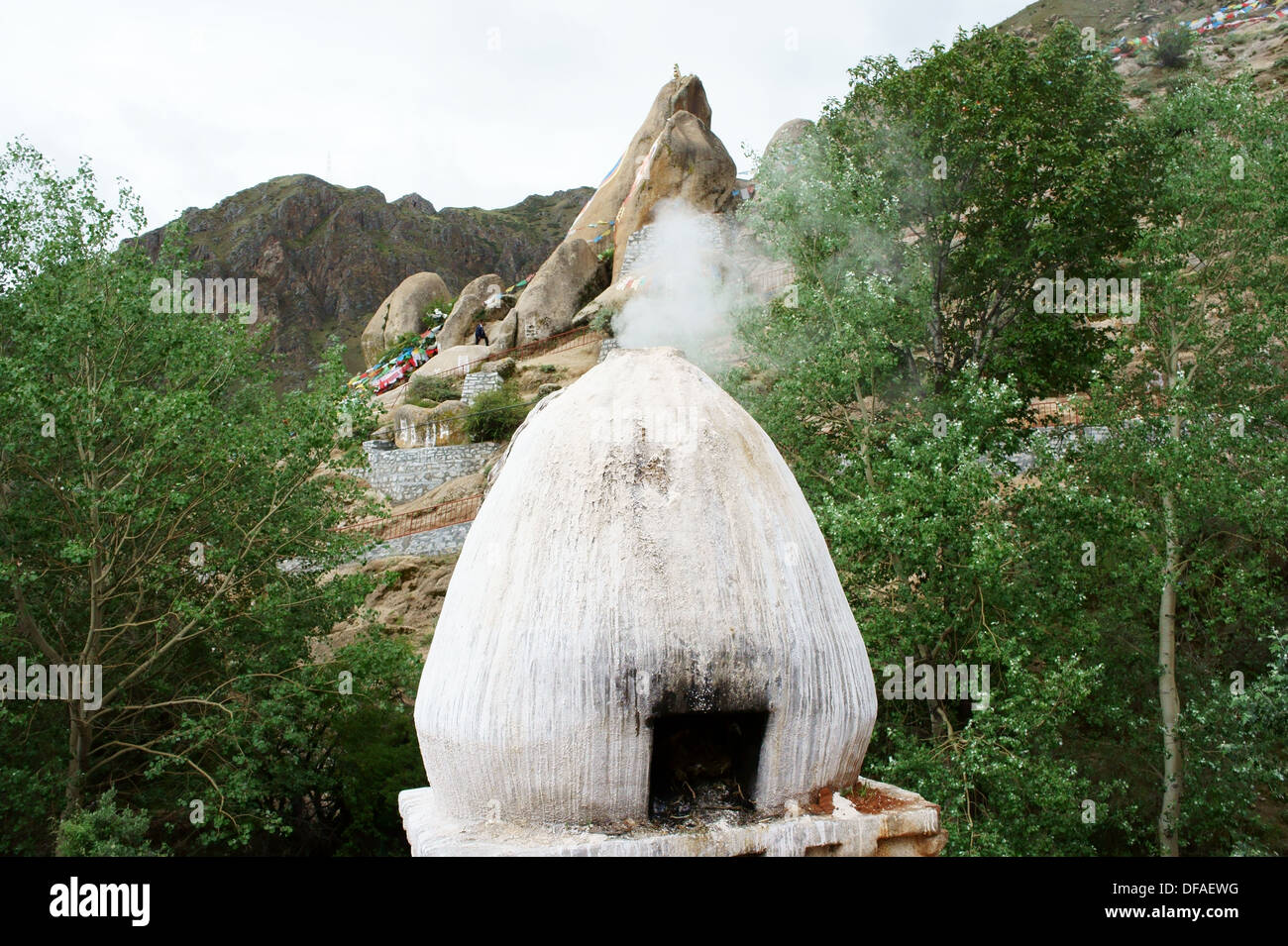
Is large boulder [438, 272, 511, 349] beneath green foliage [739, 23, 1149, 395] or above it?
above

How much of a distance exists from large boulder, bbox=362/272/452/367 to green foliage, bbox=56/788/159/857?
38.9 meters

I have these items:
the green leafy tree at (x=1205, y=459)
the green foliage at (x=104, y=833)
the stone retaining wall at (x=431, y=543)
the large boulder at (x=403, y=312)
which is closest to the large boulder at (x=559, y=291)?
the large boulder at (x=403, y=312)

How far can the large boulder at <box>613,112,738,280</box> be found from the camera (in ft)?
124

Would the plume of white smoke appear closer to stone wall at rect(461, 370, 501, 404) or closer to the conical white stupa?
stone wall at rect(461, 370, 501, 404)

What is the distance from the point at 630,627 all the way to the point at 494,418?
25249 millimetres

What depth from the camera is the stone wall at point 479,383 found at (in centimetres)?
3186

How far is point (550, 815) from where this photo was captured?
174 inches

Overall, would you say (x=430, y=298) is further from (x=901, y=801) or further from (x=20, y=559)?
(x=901, y=801)

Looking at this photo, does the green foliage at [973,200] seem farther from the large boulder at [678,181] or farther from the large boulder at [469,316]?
the large boulder at [469,316]

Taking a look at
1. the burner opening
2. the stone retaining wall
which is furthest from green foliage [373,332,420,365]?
the burner opening

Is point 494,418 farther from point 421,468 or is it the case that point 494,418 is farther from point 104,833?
point 104,833

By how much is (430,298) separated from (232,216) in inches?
2199

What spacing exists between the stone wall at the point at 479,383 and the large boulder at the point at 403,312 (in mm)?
17060

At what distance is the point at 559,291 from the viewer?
124ft
